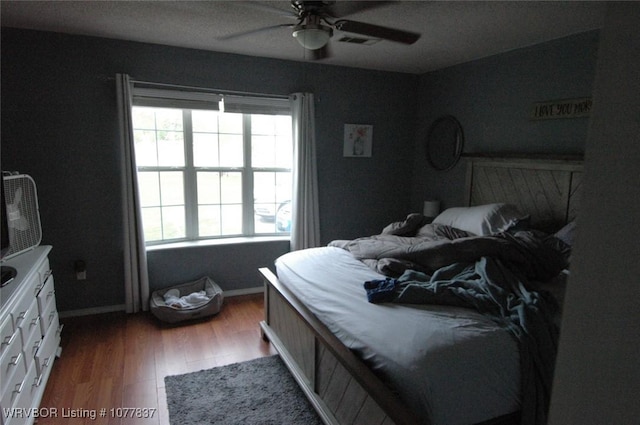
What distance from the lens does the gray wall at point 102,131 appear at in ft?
9.52

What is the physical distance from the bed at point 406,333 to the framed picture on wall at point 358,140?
→ 1.50 m

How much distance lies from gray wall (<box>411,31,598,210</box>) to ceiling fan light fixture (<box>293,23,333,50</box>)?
203 cm

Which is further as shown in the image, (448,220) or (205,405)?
(448,220)

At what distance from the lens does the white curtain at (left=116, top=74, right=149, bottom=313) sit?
3072 mm

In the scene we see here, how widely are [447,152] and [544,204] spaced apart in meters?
1.23

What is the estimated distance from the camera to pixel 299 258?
2.63m

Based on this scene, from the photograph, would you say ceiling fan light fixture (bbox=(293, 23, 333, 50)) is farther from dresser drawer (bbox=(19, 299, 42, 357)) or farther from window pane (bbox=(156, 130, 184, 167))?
dresser drawer (bbox=(19, 299, 42, 357))

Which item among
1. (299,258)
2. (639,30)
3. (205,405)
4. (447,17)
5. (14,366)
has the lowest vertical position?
(205,405)

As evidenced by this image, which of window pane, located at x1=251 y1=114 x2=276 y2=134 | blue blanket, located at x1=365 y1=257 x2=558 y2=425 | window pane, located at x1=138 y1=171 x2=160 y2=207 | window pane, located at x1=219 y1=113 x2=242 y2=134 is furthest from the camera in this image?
window pane, located at x1=251 y1=114 x2=276 y2=134

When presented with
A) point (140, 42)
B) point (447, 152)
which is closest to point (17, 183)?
point (140, 42)

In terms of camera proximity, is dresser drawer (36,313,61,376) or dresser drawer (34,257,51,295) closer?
dresser drawer (36,313,61,376)

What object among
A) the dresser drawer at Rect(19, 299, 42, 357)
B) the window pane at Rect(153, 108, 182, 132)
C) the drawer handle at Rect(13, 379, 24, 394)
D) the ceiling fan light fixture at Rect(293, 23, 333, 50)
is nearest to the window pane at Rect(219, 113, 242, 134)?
the window pane at Rect(153, 108, 182, 132)

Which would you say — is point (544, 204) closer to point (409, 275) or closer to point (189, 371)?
point (409, 275)

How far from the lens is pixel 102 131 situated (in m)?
3.13
